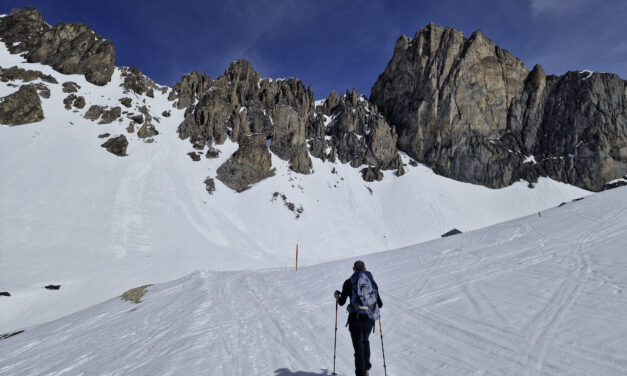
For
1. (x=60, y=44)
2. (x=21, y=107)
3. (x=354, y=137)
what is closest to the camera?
(x=21, y=107)

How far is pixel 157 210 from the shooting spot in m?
41.8

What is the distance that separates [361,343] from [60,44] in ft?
288

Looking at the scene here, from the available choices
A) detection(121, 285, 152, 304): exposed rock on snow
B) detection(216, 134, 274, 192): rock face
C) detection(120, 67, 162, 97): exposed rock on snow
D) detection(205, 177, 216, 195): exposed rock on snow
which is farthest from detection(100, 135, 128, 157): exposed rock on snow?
detection(121, 285, 152, 304): exposed rock on snow

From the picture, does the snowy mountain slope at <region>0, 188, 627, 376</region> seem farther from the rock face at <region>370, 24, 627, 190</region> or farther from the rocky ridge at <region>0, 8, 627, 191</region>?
the rock face at <region>370, 24, 627, 190</region>

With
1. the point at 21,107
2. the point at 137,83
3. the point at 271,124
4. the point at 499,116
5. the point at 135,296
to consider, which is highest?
the point at 137,83

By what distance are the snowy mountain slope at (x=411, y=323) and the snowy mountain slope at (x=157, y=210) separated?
13834 mm

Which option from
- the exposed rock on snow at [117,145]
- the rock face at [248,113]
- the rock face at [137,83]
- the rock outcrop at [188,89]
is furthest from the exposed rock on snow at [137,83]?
the exposed rock on snow at [117,145]

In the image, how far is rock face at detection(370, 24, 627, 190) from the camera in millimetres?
74875

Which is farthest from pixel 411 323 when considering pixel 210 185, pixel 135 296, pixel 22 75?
pixel 22 75

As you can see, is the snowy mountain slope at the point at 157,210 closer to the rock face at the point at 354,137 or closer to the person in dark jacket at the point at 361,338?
the rock face at the point at 354,137

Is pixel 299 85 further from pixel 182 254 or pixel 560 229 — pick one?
pixel 560 229

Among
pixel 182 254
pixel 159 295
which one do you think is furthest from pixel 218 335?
pixel 182 254

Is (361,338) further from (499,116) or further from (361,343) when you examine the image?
(499,116)

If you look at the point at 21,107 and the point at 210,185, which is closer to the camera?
the point at 21,107
